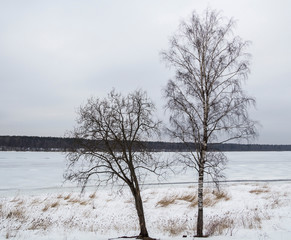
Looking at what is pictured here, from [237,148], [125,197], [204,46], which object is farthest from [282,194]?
[237,148]

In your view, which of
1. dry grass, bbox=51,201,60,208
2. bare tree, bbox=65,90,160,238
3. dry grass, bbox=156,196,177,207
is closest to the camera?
bare tree, bbox=65,90,160,238

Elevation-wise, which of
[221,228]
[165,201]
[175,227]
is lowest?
[175,227]

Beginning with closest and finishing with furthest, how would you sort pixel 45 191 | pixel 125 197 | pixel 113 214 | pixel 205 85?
1. pixel 205 85
2. pixel 113 214
3. pixel 125 197
4. pixel 45 191

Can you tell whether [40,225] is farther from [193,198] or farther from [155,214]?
[193,198]

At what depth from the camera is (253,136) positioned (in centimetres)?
1036

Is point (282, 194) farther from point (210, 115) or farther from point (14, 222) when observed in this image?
point (14, 222)

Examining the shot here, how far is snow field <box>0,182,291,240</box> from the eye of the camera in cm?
1138

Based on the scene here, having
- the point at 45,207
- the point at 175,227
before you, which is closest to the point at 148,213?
the point at 175,227

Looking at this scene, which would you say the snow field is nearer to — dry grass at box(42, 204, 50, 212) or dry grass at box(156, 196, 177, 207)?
dry grass at box(156, 196, 177, 207)

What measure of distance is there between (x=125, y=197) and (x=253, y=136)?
11.3 m

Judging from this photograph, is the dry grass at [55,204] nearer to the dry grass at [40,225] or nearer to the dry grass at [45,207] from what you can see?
the dry grass at [45,207]

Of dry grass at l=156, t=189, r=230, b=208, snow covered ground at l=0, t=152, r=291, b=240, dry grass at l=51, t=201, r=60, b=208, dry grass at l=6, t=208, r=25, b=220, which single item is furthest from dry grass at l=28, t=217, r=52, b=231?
dry grass at l=156, t=189, r=230, b=208

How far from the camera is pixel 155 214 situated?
52.7 ft

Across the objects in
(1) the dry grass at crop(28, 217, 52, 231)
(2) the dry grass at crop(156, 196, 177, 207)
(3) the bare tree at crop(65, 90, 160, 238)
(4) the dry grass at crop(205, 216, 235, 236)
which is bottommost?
(1) the dry grass at crop(28, 217, 52, 231)
